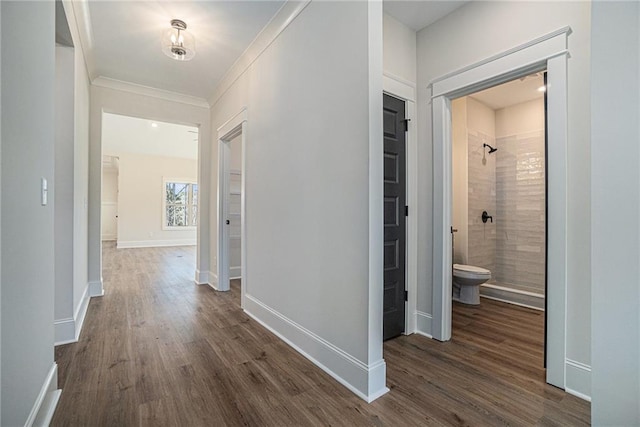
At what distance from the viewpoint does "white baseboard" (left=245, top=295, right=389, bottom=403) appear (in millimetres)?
1662

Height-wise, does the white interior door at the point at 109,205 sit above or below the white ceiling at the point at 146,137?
below

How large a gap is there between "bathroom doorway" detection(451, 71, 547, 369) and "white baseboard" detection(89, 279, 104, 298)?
13.8 feet

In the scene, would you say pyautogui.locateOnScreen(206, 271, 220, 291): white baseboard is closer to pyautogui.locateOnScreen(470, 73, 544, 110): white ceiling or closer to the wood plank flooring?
the wood plank flooring

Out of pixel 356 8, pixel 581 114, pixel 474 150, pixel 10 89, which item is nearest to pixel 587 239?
pixel 581 114

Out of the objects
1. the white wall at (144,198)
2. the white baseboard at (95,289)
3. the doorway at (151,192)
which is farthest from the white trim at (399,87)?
the white wall at (144,198)

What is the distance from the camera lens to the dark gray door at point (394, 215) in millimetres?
2445

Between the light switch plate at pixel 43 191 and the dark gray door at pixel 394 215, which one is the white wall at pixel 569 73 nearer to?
the dark gray door at pixel 394 215

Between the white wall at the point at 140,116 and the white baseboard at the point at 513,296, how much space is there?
3913 millimetres

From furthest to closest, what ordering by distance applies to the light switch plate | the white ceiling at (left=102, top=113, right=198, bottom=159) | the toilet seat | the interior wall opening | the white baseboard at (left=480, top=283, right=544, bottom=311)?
the interior wall opening < the white ceiling at (left=102, top=113, right=198, bottom=159) < the white baseboard at (left=480, top=283, right=544, bottom=311) < the toilet seat < the light switch plate

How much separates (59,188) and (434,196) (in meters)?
3.11

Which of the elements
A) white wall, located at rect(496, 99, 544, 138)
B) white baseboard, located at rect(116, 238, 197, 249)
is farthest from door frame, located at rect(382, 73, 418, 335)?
white baseboard, located at rect(116, 238, 197, 249)

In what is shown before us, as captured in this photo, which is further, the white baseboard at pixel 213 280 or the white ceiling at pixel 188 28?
the white baseboard at pixel 213 280

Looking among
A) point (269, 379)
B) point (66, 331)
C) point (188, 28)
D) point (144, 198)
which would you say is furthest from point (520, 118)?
point (144, 198)

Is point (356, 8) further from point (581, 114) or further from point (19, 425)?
point (19, 425)
